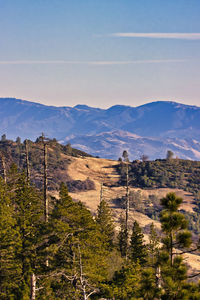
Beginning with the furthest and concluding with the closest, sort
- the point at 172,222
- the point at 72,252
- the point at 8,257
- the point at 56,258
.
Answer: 1. the point at 56,258
2. the point at 72,252
3. the point at 8,257
4. the point at 172,222

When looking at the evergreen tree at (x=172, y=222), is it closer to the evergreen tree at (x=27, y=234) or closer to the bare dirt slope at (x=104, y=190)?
the evergreen tree at (x=27, y=234)

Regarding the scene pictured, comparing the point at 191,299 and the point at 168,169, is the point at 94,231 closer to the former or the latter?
the point at 191,299

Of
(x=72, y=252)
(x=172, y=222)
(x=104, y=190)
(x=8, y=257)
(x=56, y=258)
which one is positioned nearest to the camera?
(x=172, y=222)

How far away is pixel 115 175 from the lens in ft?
318

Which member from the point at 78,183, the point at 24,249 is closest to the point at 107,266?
the point at 24,249

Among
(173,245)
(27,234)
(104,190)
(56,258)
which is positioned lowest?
(56,258)

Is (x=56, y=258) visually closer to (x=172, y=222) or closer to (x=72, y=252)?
(x=72, y=252)

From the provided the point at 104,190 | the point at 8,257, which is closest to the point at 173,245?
the point at 8,257

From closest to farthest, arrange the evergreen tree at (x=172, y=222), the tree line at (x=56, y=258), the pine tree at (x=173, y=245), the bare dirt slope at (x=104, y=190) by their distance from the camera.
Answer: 1. the pine tree at (x=173, y=245)
2. the evergreen tree at (x=172, y=222)
3. the tree line at (x=56, y=258)
4. the bare dirt slope at (x=104, y=190)

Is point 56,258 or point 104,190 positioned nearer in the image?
point 56,258

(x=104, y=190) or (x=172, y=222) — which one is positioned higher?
(x=172, y=222)

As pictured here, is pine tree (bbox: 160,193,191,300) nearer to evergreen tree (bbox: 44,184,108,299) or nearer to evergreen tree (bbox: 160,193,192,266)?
evergreen tree (bbox: 160,193,192,266)

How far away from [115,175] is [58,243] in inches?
2987

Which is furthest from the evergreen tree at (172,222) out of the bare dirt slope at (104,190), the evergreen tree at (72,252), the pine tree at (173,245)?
the bare dirt slope at (104,190)
